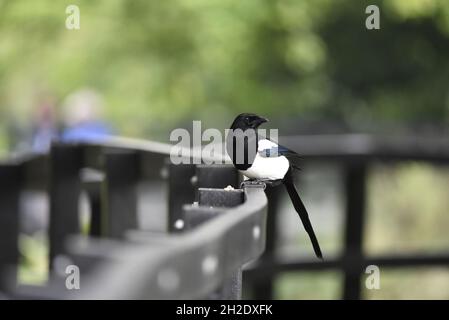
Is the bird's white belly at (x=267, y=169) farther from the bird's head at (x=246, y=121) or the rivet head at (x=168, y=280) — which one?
the rivet head at (x=168, y=280)

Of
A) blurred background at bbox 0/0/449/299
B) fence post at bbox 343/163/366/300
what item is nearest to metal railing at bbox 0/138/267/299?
fence post at bbox 343/163/366/300

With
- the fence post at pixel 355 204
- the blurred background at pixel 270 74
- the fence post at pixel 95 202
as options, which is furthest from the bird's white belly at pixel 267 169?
the blurred background at pixel 270 74

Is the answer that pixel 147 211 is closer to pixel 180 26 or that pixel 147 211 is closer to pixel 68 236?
pixel 180 26

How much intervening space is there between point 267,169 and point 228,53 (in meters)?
9.89

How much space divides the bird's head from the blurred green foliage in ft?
26.3

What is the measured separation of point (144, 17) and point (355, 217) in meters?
5.65

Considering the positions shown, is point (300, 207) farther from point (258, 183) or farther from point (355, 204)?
point (355, 204)

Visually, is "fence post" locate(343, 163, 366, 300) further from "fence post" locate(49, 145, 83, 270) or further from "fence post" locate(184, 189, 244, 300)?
"fence post" locate(184, 189, 244, 300)

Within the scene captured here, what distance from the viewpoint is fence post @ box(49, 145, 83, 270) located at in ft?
14.4

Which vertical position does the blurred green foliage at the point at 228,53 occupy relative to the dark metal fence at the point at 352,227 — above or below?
above

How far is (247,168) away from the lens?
7.60 feet

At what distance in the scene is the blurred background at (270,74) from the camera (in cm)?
1112

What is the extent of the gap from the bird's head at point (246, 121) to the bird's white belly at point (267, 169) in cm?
10

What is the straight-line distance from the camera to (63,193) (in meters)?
4.42
